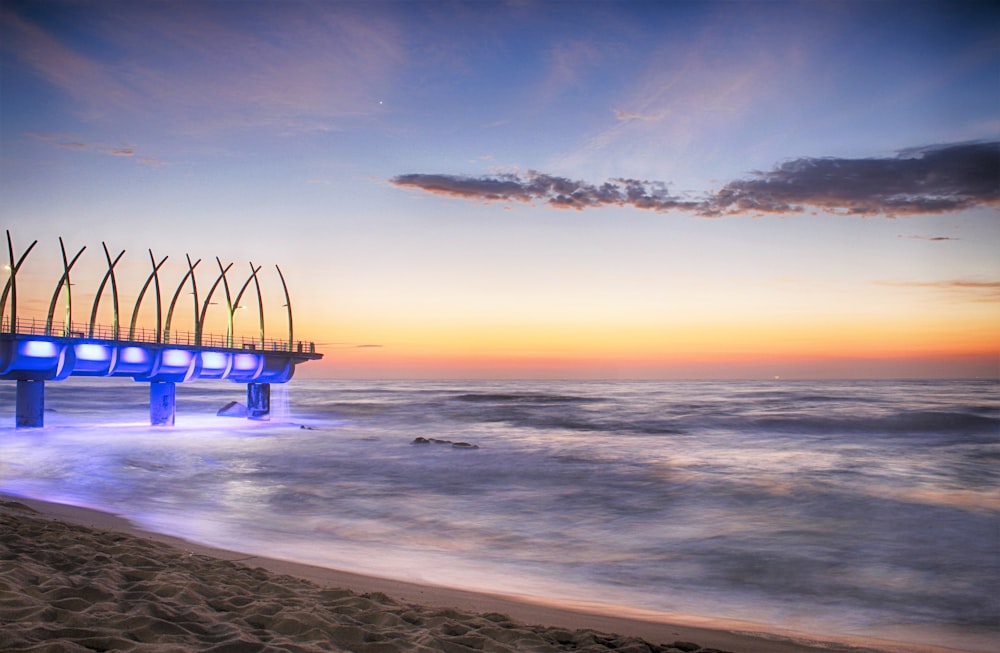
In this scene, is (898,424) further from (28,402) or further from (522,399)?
(28,402)

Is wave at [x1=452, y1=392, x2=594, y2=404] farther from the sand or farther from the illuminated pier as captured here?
the sand

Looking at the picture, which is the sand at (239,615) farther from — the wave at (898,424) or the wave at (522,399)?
the wave at (522,399)

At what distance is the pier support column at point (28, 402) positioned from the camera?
33.2m

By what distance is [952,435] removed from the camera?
41.1 meters

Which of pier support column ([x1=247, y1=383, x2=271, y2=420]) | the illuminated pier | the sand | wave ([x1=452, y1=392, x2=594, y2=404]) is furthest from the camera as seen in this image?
wave ([x1=452, y1=392, x2=594, y2=404])

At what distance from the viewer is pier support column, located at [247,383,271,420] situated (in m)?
48.0

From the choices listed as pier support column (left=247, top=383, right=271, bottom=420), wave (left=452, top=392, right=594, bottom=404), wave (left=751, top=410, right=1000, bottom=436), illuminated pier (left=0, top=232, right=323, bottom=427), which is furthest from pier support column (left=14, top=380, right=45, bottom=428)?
wave (left=452, top=392, right=594, bottom=404)

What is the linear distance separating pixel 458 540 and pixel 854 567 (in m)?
6.96

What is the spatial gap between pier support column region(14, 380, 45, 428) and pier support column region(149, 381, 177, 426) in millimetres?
6862

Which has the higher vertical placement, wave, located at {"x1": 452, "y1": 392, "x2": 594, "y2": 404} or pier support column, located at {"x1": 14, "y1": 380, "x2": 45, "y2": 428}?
pier support column, located at {"x1": 14, "y1": 380, "x2": 45, "y2": 428}

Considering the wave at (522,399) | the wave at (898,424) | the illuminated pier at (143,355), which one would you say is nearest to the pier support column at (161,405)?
the illuminated pier at (143,355)

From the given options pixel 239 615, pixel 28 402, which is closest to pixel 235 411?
pixel 28 402

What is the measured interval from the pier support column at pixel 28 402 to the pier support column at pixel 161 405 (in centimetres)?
686

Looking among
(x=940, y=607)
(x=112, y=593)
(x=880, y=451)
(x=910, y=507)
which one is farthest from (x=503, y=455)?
(x=112, y=593)
